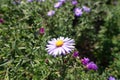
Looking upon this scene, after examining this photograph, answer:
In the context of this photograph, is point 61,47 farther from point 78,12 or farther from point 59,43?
point 78,12

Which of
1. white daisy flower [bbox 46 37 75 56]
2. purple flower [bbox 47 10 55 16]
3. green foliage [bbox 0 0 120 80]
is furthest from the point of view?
purple flower [bbox 47 10 55 16]

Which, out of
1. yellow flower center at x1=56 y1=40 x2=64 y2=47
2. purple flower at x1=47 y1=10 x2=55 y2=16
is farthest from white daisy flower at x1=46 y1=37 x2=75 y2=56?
purple flower at x1=47 y1=10 x2=55 y2=16

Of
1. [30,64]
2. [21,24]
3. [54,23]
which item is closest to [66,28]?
[54,23]

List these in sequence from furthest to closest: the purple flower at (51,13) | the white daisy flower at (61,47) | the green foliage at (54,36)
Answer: the purple flower at (51,13), the green foliage at (54,36), the white daisy flower at (61,47)

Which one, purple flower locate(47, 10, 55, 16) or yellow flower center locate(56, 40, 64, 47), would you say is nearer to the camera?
yellow flower center locate(56, 40, 64, 47)

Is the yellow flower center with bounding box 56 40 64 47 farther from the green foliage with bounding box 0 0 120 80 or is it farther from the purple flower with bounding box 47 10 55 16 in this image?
the purple flower with bounding box 47 10 55 16

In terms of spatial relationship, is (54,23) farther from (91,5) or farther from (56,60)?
(56,60)

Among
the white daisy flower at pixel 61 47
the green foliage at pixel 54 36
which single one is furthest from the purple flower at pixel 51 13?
the white daisy flower at pixel 61 47

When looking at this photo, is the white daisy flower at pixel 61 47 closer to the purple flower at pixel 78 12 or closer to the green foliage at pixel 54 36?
the green foliage at pixel 54 36

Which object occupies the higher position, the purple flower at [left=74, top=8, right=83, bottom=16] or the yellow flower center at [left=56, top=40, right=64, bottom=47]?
the yellow flower center at [left=56, top=40, right=64, bottom=47]
